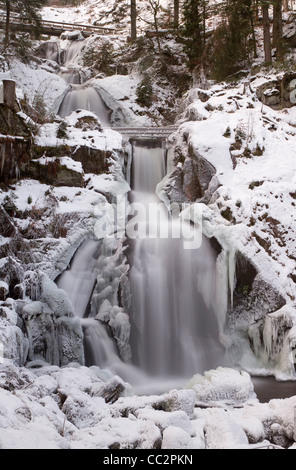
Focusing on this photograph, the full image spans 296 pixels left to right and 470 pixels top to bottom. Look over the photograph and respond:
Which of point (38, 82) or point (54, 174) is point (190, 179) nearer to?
point (54, 174)

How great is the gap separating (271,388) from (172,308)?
7.72ft

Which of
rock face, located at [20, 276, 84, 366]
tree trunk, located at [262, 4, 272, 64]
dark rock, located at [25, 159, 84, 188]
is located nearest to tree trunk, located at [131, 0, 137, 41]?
tree trunk, located at [262, 4, 272, 64]

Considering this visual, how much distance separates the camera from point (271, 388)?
20.3 feet

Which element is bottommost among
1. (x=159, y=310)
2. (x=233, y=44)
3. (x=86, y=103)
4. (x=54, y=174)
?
(x=159, y=310)

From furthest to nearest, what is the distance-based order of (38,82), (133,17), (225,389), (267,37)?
(133,17) < (38,82) < (267,37) < (225,389)

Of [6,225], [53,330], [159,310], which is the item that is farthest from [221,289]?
[6,225]

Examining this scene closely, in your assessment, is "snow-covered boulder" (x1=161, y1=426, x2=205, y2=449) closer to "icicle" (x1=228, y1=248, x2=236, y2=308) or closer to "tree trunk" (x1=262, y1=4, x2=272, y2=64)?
"icicle" (x1=228, y1=248, x2=236, y2=308)

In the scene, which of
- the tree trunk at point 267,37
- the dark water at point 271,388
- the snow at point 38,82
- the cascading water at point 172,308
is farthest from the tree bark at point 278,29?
the dark water at point 271,388

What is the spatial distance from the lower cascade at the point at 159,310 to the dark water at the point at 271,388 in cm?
94

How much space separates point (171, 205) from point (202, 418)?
641 centimetres
